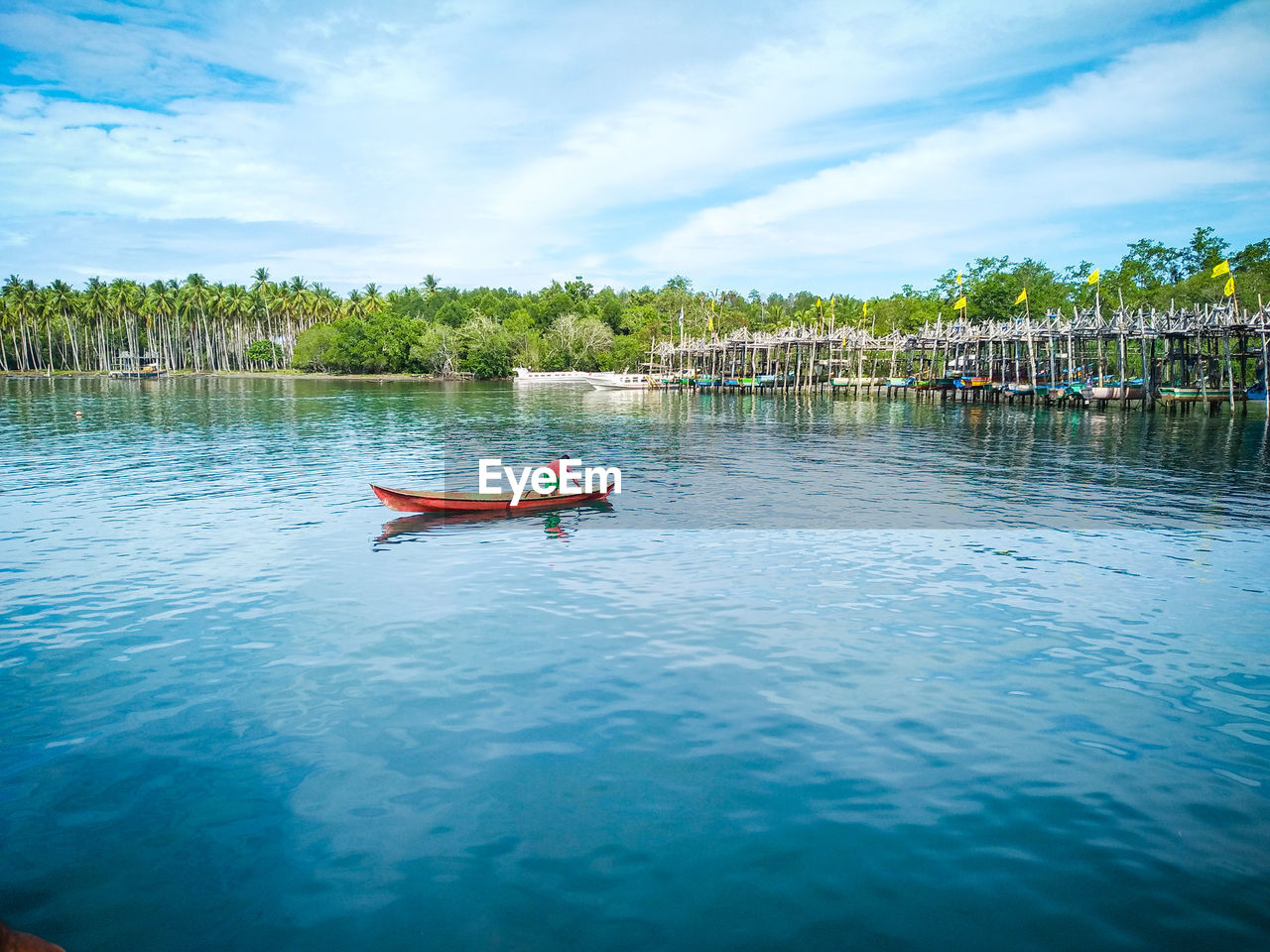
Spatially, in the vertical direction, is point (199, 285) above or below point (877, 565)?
above

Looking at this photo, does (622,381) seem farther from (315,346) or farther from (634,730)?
(634,730)

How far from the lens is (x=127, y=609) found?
45.5 ft

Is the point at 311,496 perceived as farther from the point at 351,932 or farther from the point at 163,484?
the point at 351,932

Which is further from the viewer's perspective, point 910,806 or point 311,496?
point 311,496

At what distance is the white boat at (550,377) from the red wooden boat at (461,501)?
11103 centimetres

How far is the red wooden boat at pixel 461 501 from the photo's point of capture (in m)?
20.6

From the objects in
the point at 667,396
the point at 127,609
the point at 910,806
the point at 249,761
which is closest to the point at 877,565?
the point at 910,806

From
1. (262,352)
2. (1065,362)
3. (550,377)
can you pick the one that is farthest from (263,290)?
(1065,362)

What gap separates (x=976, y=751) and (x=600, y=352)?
5354 inches

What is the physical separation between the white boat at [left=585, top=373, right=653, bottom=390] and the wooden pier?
3.56 m

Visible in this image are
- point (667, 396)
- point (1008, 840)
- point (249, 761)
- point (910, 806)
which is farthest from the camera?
point (667, 396)

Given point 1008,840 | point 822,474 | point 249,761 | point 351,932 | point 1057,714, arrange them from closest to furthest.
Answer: point 351,932, point 1008,840, point 249,761, point 1057,714, point 822,474

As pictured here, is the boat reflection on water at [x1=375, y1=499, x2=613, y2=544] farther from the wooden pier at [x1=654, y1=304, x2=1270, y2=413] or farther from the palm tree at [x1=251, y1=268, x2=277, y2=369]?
the palm tree at [x1=251, y1=268, x2=277, y2=369]

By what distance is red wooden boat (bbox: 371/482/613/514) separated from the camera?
2064 cm
